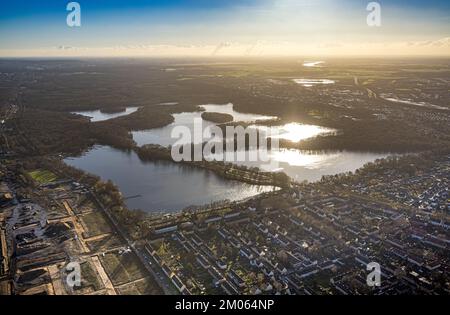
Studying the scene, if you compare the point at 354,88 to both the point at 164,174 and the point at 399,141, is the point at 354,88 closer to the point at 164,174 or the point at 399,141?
the point at 399,141

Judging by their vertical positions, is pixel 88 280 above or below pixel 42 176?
below

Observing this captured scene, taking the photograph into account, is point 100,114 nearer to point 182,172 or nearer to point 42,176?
point 42,176

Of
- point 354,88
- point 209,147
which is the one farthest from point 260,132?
point 354,88

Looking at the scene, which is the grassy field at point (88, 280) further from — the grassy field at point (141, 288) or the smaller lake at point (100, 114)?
the smaller lake at point (100, 114)

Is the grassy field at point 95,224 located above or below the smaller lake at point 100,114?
below

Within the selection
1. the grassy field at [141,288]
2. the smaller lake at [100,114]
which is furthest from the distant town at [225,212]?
the smaller lake at [100,114]

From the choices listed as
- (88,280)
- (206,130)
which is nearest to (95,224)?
(88,280)

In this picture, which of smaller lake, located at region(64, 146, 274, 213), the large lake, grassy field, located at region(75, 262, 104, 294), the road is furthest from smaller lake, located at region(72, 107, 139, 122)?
grassy field, located at region(75, 262, 104, 294)
